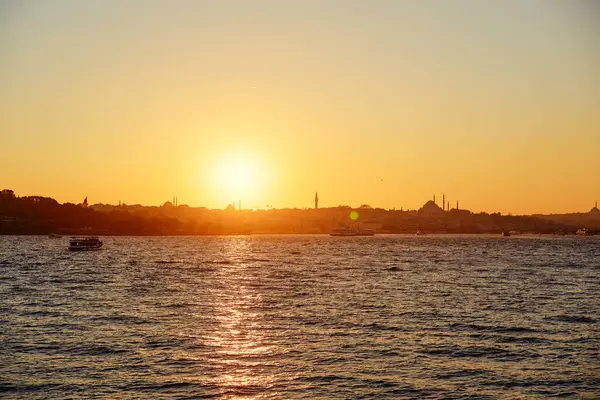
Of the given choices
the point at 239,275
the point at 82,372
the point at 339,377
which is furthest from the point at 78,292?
the point at 339,377

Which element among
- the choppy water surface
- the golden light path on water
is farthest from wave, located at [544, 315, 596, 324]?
the golden light path on water

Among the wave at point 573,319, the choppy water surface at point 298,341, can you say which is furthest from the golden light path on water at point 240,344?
the wave at point 573,319

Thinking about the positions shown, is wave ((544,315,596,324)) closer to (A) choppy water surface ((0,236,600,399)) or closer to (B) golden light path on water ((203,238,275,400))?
(A) choppy water surface ((0,236,600,399))

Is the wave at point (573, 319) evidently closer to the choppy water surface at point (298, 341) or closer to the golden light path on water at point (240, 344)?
the choppy water surface at point (298, 341)

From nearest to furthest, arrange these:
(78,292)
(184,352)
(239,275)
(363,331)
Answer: (184,352), (363,331), (78,292), (239,275)

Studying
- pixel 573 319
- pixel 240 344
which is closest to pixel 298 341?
pixel 240 344

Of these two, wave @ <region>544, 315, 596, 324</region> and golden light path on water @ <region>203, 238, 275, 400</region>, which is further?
wave @ <region>544, 315, 596, 324</region>

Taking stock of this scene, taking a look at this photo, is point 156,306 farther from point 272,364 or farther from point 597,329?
point 597,329

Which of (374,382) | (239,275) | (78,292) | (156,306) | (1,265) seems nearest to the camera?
(374,382)

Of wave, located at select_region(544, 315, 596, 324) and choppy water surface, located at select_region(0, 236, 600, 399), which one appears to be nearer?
choppy water surface, located at select_region(0, 236, 600, 399)

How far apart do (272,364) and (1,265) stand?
4170 inches

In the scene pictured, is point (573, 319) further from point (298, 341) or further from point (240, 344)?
point (240, 344)

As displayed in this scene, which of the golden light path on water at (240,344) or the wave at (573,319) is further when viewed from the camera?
the wave at (573,319)

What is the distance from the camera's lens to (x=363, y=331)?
166 feet
